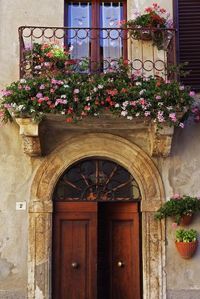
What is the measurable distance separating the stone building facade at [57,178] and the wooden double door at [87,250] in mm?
225

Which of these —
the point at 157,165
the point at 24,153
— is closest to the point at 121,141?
the point at 157,165

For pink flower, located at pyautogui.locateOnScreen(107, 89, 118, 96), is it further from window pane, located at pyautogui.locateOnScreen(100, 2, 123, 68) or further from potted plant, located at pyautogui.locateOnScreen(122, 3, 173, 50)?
potted plant, located at pyautogui.locateOnScreen(122, 3, 173, 50)

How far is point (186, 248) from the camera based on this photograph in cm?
710

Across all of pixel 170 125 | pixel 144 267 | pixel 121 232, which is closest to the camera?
pixel 170 125

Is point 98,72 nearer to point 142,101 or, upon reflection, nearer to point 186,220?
point 142,101

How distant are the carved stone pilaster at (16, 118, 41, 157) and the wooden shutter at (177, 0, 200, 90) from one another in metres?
2.47

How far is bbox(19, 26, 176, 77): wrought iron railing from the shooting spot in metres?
7.17

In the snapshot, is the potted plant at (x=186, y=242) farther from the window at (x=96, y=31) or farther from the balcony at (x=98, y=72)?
the window at (x=96, y=31)

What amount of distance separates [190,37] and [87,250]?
12.0 feet

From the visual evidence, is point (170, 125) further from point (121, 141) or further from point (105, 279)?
point (105, 279)

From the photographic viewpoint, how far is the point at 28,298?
7098 mm

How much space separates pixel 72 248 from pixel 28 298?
925mm

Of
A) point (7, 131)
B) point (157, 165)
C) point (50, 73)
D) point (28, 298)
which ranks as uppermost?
point (50, 73)

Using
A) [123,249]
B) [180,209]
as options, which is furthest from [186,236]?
[123,249]
